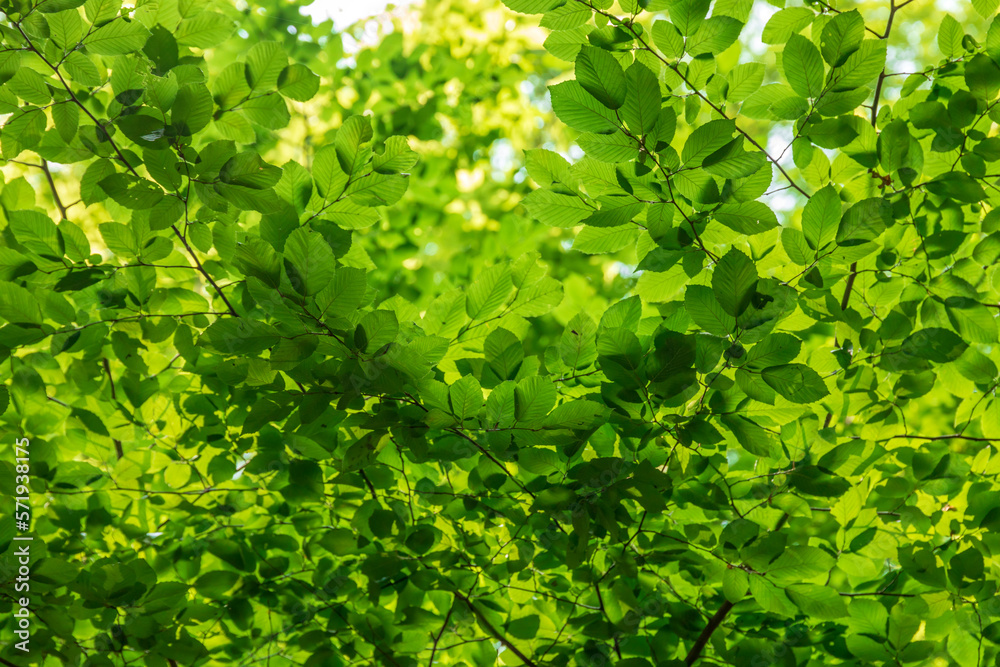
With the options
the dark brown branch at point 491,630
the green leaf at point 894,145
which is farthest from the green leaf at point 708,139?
the dark brown branch at point 491,630

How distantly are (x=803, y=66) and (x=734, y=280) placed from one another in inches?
15.8

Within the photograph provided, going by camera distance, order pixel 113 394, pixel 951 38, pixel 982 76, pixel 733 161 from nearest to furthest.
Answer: pixel 733 161 < pixel 982 76 < pixel 951 38 < pixel 113 394

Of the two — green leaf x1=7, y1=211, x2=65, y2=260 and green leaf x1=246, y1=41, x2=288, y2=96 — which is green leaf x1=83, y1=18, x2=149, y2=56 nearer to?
green leaf x1=246, y1=41, x2=288, y2=96

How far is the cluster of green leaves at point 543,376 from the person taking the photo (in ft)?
3.26

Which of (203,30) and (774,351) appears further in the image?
(203,30)

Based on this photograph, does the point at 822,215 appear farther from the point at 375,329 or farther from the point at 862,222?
the point at 375,329

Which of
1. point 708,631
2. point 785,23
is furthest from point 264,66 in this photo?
point 708,631

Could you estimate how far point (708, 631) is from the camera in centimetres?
127

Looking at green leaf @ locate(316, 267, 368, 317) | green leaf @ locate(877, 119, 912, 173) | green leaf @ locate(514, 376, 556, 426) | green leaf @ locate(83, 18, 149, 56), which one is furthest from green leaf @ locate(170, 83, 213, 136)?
green leaf @ locate(877, 119, 912, 173)

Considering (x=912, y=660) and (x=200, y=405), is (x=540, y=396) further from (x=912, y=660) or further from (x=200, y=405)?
(x=912, y=660)

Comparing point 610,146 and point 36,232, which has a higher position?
point 610,146

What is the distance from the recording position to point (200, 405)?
4.34 ft

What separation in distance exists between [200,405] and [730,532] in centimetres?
99

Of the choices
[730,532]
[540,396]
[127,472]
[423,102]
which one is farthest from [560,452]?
[423,102]
